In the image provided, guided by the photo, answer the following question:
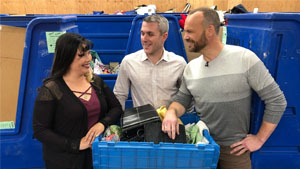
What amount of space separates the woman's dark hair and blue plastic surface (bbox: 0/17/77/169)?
0.38 m

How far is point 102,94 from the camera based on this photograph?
1425 millimetres

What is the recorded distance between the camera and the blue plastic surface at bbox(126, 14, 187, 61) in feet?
7.29

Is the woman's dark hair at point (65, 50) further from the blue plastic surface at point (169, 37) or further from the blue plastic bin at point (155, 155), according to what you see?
the blue plastic surface at point (169, 37)

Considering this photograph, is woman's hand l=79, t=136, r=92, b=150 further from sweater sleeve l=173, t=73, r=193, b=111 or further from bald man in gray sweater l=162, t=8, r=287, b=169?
sweater sleeve l=173, t=73, r=193, b=111

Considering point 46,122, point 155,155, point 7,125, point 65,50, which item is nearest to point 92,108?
point 46,122

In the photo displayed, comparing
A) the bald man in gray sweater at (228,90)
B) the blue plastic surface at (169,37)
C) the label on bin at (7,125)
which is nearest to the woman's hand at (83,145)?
the bald man in gray sweater at (228,90)

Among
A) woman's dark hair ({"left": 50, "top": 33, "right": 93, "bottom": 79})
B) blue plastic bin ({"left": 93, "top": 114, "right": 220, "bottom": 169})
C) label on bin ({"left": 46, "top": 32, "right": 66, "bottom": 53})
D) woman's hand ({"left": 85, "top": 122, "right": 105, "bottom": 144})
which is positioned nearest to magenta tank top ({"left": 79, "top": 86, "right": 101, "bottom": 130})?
woman's hand ({"left": 85, "top": 122, "right": 105, "bottom": 144})

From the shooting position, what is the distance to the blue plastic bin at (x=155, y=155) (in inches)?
35.4

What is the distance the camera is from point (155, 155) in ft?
3.00

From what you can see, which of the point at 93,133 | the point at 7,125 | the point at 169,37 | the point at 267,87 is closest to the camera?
the point at 267,87

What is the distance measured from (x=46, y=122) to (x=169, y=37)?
1.53 metres

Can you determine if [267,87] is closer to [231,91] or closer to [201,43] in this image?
[231,91]

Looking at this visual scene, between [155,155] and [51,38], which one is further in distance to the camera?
[51,38]

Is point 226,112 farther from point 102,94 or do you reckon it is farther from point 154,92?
point 102,94
